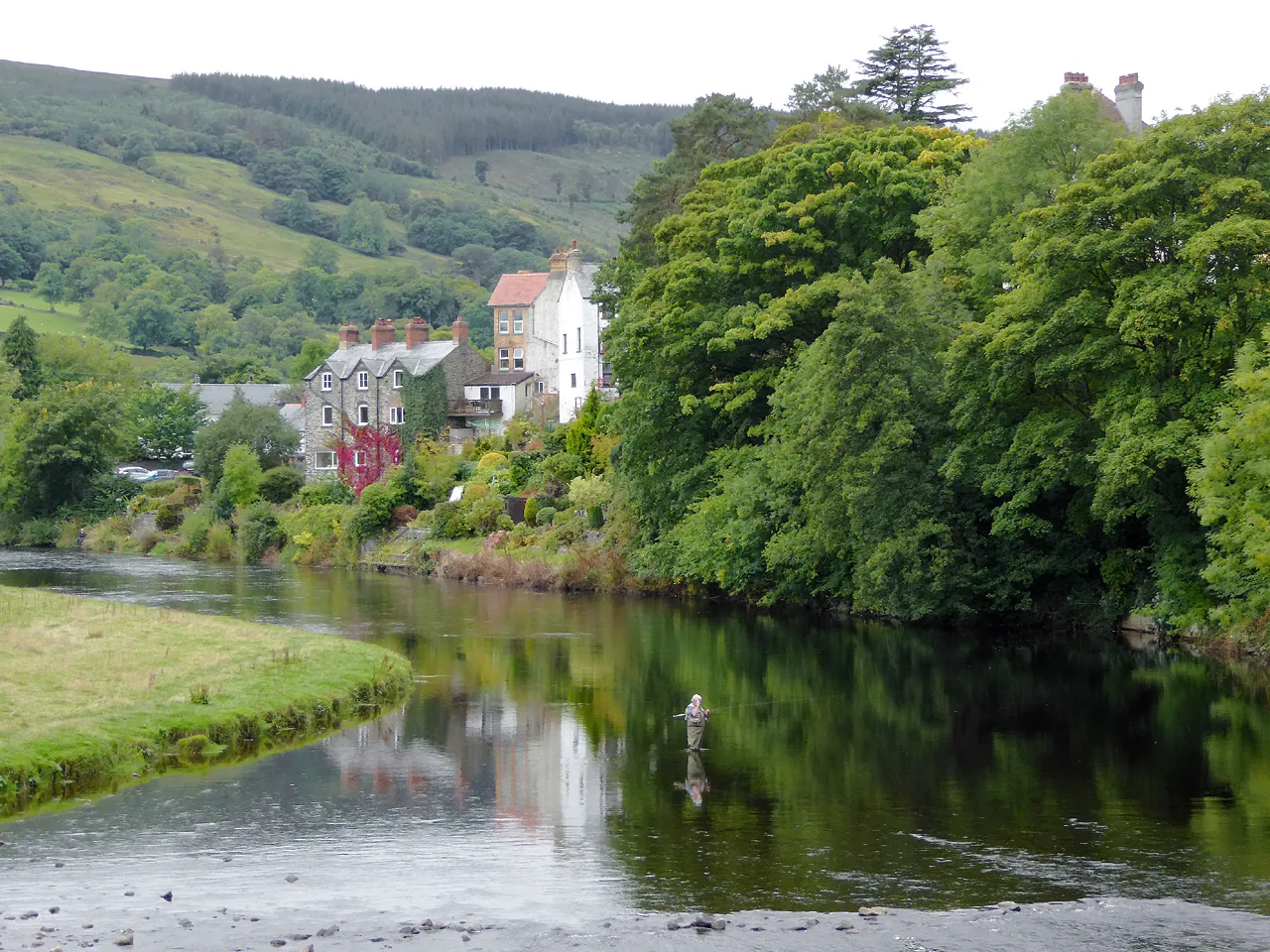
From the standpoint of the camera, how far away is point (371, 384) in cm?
9819

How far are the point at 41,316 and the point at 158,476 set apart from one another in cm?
9249

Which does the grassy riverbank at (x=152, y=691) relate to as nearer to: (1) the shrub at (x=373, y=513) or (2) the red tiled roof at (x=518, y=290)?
(1) the shrub at (x=373, y=513)

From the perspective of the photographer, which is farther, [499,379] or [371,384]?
[371,384]

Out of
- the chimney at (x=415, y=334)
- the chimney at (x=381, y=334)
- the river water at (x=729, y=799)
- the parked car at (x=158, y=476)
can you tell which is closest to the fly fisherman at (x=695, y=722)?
the river water at (x=729, y=799)

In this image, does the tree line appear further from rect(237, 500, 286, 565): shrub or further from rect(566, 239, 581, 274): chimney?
rect(566, 239, 581, 274): chimney

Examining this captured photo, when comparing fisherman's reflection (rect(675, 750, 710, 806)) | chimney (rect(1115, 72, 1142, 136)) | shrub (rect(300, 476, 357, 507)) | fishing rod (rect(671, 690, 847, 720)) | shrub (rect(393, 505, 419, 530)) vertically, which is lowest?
fisherman's reflection (rect(675, 750, 710, 806))

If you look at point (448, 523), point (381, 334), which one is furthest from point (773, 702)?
point (381, 334)

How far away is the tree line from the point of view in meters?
40.2

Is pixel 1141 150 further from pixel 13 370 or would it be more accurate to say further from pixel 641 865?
pixel 13 370

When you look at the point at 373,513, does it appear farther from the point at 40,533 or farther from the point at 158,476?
the point at 158,476

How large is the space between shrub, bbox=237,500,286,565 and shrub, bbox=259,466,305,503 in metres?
4.08

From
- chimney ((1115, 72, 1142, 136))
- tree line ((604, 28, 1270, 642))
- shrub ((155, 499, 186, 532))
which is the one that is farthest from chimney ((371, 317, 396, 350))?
chimney ((1115, 72, 1142, 136))

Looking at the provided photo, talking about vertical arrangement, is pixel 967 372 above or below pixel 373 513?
above

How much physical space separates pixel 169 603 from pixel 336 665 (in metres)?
20.0
